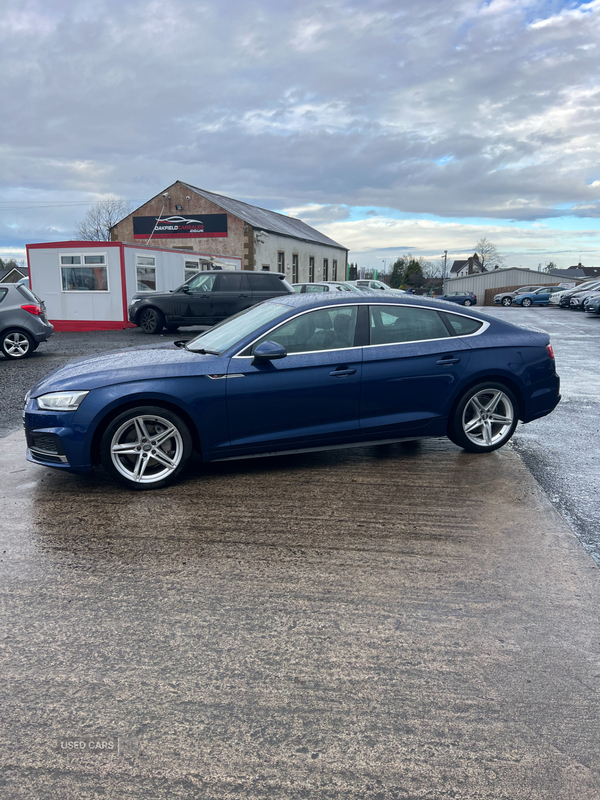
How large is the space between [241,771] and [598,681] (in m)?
1.51

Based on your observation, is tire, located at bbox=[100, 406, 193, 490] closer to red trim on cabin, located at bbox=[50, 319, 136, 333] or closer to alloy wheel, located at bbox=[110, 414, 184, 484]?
alloy wheel, located at bbox=[110, 414, 184, 484]

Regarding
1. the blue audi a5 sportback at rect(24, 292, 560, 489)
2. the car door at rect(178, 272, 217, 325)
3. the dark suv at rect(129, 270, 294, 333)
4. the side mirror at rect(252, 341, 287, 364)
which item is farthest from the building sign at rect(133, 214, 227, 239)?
the side mirror at rect(252, 341, 287, 364)

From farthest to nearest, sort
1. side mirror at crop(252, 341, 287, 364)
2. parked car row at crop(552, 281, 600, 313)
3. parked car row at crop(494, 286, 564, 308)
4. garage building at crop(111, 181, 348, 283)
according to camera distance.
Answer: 1. parked car row at crop(494, 286, 564, 308)
2. parked car row at crop(552, 281, 600, 313)
3. garage building at crop(111, 181, 348, 283)
4. side mirror at crop(252, 341, 287, 364)

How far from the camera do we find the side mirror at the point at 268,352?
16.6ft

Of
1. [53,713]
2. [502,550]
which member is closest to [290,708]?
[53,713]

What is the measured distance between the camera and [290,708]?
8.05ft

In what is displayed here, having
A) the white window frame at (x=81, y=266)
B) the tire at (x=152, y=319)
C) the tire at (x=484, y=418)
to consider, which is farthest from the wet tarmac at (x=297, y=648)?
the white window frame at (x=81, y=266)

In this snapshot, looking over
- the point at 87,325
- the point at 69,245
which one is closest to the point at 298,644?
the point at 87,325

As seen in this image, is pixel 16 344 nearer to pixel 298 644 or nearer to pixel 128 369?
pixel 128 369

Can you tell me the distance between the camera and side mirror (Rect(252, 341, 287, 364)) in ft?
16.6

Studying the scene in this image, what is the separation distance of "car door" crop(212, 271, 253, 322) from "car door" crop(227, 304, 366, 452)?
1388 cm

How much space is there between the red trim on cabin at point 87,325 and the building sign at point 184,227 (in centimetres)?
1846

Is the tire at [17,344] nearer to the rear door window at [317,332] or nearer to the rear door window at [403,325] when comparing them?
the rear door window at [317,332]

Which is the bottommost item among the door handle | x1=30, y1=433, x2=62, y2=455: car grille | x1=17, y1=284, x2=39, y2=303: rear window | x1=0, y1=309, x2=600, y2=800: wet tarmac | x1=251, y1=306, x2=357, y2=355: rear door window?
Answer: x1=0, y1=309, x2=600, y2=800: wet tarmac
